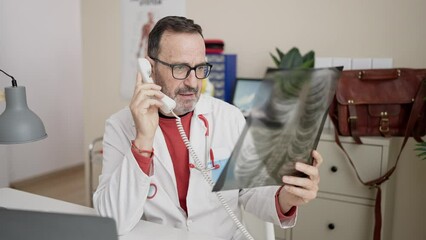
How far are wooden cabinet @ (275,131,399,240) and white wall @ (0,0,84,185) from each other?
9.72 ft

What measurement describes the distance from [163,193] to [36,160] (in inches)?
129

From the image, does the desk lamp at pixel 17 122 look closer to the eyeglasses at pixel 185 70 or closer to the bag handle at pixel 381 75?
the eyeglasses at pixel 185 70

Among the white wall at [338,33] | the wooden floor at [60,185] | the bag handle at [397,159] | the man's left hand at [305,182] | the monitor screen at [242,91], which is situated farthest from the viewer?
the wooden floor at [60,185]

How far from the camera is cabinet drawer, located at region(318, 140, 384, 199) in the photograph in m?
1.98

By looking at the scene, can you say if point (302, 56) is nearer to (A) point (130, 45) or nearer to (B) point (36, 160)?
(A) point (130, 45)

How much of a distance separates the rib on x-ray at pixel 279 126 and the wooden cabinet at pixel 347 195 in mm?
1215

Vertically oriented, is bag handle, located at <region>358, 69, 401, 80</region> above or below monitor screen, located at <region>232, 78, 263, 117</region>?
above

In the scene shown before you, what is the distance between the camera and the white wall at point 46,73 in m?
3.79

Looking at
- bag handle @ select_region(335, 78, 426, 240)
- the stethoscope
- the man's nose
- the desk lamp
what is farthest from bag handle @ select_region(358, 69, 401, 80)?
the desk lamp

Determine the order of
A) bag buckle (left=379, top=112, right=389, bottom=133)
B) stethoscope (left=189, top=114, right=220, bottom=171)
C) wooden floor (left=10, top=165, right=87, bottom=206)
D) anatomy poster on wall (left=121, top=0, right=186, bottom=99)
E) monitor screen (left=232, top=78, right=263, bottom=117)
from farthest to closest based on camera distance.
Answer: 1. wooden floor (left=10, top=165, right=87, bottom=206)
2. anatomy poster on wall (left=121, top=0, right=186, bottom=99)
3. monitor screen (left=232, top=78, right=263, bottom=117)
4. bag buckle (left=379, top=112, right=389, bottom=133)
5. stethoscope (left=189, top=114, right=220, bottom=171)

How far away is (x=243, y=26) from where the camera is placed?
2648 millimetres

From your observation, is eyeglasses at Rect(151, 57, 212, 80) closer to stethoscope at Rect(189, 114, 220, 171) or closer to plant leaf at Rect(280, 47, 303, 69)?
→ stethoscope at Rect(189, 114, 220, 171)

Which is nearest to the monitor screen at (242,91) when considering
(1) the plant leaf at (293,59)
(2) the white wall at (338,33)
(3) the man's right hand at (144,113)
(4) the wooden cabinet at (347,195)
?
(2) the white wall at (338,33)

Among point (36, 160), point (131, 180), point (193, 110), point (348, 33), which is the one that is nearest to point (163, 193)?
point (131, 180)
